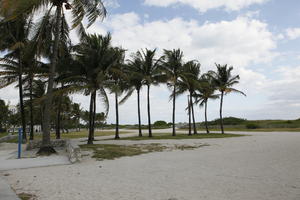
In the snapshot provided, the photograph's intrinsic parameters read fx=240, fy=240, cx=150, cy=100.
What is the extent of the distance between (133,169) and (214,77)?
2638 centimetres

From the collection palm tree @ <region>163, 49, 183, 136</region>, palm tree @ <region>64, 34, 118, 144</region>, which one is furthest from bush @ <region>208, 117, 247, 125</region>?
palm tree @ <region>64, 34, 118, 144</region>

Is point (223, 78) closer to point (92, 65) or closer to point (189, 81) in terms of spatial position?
point (189, 81)

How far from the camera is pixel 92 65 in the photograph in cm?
1634

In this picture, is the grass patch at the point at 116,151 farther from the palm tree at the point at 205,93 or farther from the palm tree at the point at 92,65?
the palm tree at the point at 205,93

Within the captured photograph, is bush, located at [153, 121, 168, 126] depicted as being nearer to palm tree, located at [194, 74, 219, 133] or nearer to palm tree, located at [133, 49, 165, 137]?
palm tree, located at [194, 74, 219, 133]

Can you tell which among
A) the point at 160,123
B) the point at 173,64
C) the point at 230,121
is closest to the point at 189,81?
the point at 173,64

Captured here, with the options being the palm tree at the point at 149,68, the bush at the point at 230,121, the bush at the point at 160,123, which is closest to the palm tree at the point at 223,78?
the palm tree at the point at 149,68

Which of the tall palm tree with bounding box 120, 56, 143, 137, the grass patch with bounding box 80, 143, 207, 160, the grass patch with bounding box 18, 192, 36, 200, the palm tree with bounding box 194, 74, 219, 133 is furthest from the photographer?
the palm tree with bounding box 194, 74, 219, 133

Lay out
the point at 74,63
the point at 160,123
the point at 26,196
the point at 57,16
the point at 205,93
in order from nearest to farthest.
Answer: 1. the point at 26,196
2. the point at 57,16
3. the point at 74,63
4. the point at 205,93
5. the point at 160,123

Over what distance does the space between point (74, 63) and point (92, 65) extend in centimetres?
120

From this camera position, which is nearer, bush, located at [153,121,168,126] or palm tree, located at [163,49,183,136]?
palm tree, located at [163,49,183,136]

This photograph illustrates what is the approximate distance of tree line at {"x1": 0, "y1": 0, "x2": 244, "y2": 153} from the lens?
37.4 feet

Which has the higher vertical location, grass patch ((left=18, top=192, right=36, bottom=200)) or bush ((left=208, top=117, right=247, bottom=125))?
bush ((left=208, top=117, right=247, bottom=125))

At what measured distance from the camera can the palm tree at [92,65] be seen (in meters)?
15.6
